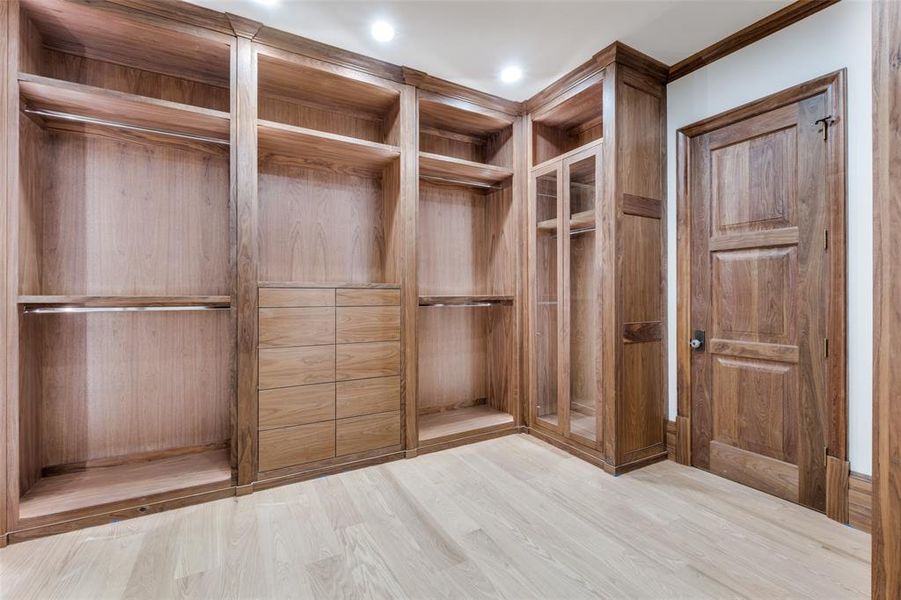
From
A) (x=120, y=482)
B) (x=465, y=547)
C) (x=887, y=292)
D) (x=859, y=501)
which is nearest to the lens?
(x=887, y=292)

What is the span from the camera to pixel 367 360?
2850 mm

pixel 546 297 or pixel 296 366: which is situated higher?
pixel 546 297

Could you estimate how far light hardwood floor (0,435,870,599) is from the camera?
1715 mm

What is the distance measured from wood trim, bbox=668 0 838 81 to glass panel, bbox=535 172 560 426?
108 centimetres

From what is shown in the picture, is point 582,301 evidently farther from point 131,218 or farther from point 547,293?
point 131,218

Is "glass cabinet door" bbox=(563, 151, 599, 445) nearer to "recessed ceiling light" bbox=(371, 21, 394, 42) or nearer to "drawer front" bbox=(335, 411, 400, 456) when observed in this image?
"drawer front" bbox=(335, 411, 400, 456)

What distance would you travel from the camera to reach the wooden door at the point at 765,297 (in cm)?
227

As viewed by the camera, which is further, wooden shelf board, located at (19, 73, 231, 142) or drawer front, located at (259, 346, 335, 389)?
drawer front, located at (259, 346, 335, 389)

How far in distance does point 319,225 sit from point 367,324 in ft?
2.84

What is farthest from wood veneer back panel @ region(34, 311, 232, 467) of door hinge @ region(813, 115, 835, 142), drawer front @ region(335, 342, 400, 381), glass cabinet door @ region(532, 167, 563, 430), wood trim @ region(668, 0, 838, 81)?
door hinge @ region(813, 115, 835, 142)

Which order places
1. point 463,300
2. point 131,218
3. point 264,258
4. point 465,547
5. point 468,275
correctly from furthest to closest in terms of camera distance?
point 468,275 → point 463,300 → point 264,258 → point 131,218 → point 465,547

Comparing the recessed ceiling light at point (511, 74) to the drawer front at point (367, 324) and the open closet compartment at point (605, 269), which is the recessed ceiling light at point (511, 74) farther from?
the drawer front at point (367, 324)

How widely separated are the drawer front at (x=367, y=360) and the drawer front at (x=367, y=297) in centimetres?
27

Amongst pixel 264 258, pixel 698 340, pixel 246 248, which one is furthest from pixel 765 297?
pixel 264 258
